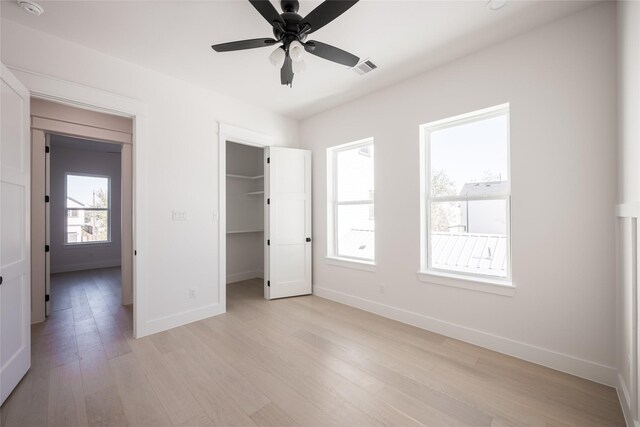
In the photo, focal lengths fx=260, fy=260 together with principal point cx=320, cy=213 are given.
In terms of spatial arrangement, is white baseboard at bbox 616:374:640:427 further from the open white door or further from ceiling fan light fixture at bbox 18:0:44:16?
ceiling fan light fixture at bbox 18:0:44:16

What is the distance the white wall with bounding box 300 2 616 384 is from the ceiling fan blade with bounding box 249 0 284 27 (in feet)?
6.43

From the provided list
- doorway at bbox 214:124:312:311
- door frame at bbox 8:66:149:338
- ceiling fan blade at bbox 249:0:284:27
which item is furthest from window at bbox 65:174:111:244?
ceiling fan blade at bbox 249:0:284:27

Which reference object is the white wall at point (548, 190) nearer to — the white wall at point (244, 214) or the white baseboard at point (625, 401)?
the white baseboard at point (625, 401)

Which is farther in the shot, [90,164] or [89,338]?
[90,164]

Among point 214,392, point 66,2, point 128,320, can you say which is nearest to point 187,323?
point 128,320

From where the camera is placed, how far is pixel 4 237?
1873mm

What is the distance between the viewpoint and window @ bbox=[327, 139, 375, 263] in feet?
12.5

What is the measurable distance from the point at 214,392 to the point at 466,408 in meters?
1.80

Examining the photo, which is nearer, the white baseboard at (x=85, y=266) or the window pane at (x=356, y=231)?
the window pane at (x=356, y=231)

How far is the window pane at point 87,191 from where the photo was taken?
6.33m

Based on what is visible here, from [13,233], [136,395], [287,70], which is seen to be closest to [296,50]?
[287,70]

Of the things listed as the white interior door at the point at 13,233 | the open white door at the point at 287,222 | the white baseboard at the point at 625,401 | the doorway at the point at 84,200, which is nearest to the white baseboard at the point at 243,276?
the open white door at the point at 287,222

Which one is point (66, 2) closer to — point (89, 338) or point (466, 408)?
point (89, 338)

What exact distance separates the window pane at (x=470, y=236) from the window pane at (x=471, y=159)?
160 mm
